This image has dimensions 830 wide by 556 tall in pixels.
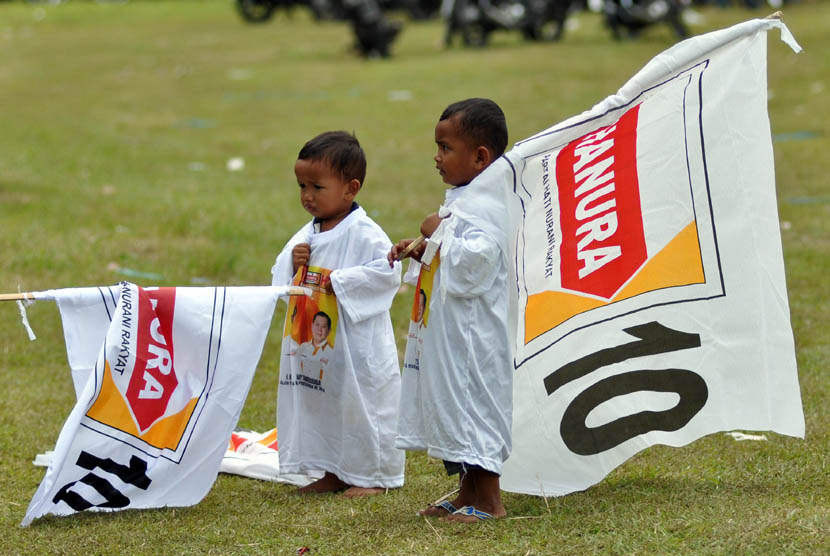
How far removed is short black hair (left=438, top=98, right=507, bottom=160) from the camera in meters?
3.58

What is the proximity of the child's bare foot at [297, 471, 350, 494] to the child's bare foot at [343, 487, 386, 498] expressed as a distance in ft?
0.29

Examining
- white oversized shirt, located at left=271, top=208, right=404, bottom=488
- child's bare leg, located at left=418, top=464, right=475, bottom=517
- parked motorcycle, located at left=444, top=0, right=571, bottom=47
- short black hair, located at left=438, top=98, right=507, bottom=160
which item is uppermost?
parked motorcycle, located at left=444, top=0, right=571, bottom=47

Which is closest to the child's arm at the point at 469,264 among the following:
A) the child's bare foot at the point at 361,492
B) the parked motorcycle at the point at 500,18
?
the child's bare foot at the point at 361,492

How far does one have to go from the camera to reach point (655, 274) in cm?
382

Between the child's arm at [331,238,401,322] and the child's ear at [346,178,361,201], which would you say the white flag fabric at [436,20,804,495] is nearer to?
the child's arm at [331,238,401,322]

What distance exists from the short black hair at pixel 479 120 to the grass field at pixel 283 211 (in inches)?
49.4

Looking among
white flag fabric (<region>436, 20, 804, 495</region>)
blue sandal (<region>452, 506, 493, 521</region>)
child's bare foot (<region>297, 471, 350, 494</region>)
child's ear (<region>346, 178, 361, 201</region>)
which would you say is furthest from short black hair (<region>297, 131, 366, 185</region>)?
blue sandal (<region>452, 506, 493, 521</region>)

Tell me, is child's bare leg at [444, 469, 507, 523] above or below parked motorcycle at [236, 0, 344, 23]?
below

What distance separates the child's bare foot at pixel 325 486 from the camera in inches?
164

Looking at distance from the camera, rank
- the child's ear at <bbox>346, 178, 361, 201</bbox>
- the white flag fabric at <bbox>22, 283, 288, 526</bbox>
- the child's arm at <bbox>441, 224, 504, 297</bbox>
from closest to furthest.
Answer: the child's arm at <bbox>441, 224, 504, 297</bbox> → the white flag fabric at <bbox>22, 283, 288, 526</bbox> → the child's ear at <bbox>346, 178, 361, 201</bbox>

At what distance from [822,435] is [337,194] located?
7.26 ft

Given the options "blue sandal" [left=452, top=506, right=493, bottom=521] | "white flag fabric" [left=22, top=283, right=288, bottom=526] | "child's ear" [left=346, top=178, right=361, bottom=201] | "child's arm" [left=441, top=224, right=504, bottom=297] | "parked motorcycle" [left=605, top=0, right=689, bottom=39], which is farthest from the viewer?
"parked motorcycle" [left=605, top=0, right=689, bottom=39]

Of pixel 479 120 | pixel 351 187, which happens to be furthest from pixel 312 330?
pixel 479 120

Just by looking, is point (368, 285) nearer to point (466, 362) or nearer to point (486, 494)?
point (466, 362)
